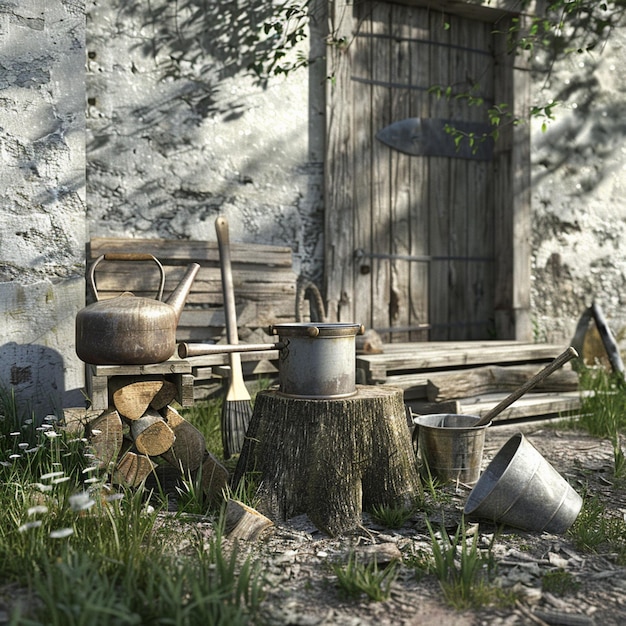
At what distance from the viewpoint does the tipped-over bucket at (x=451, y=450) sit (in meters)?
3.37

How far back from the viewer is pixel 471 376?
462 cm

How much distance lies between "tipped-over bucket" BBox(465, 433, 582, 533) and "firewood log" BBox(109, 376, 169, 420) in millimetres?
1455

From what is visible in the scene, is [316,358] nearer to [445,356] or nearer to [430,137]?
[445,356]

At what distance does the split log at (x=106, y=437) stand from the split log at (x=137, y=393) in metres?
0.06

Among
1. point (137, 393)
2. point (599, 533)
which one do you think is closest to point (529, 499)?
point (599, 533)

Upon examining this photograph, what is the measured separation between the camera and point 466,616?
216 cm

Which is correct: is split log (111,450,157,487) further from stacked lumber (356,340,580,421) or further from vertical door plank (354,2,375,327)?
vertical door plank (354,2,375,327)

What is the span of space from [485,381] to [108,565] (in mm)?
3084

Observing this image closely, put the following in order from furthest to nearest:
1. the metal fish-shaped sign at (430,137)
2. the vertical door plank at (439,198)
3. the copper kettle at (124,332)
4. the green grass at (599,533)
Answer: the vertical door plank at (439,198) < the metal fish-shaped sign at (430,137) < the copper kettle at (124,332) < the green grass at (599,533)

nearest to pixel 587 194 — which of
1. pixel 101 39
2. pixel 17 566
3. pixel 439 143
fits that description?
pixel 439 143

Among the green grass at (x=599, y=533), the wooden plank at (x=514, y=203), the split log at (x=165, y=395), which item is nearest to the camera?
the green grass at (x=599, y=533)

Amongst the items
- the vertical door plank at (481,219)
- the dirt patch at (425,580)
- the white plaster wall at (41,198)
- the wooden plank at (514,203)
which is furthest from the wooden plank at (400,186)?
the white plaster wall at (41,198)

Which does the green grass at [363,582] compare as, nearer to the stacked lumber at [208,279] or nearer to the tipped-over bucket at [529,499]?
the tipped-over bucket at [529,499]

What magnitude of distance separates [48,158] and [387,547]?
272 cm
